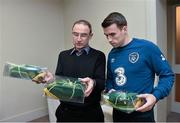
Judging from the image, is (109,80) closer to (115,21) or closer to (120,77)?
(120,77)

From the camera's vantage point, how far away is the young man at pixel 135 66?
1.37m

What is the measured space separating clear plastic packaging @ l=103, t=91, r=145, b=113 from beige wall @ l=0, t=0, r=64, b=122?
2.53 metres

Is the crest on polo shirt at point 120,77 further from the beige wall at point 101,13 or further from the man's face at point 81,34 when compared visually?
the beige wall at point 101,13

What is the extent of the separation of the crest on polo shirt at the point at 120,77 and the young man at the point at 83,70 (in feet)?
0.54

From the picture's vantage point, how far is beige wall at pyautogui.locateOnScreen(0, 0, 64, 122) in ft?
11.5

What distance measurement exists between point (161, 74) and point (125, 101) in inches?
10.6

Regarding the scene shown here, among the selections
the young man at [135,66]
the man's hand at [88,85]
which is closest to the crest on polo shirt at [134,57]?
the young man at [135,66]

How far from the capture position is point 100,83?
1569mm

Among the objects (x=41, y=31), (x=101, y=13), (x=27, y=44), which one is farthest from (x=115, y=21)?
(x=41, y=31)

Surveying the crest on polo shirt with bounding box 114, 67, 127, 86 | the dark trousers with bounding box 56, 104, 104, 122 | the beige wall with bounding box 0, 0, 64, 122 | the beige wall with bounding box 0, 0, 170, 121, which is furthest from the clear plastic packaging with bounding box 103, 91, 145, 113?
the beige wall with bounding box 0, 0, 64, 122

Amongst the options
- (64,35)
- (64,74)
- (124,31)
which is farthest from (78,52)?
(64,35)

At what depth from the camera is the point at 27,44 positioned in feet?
12.3

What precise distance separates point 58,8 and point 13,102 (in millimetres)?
1635

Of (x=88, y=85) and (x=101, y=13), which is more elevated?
(x=101, y=13)
